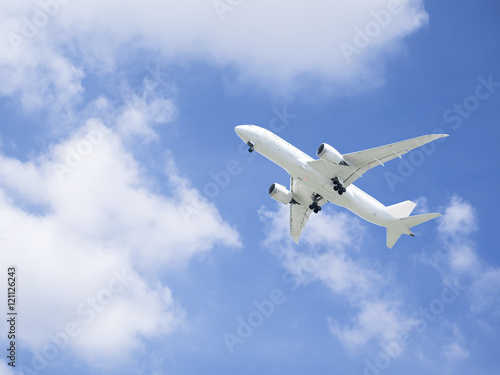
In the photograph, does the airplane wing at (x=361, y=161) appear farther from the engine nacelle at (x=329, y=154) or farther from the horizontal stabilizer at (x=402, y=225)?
the horizontal stabilizer at (x=402, y=225)

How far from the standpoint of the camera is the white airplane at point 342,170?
55656 millimetres

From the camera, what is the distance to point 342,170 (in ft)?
188

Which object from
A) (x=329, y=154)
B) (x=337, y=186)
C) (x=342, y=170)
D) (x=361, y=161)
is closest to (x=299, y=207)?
(x=337, y=186)

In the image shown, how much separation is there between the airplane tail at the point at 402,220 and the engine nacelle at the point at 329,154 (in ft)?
32.2

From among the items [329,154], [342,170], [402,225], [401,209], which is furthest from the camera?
[401,209]

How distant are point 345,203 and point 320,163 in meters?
5.98

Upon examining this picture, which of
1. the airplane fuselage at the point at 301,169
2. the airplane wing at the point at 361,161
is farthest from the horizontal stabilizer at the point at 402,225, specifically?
the airplane wing at the point at 361,161

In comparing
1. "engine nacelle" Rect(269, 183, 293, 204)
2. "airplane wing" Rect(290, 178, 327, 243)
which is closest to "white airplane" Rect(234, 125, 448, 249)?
"airplane wing" Rect(290, 178, 327, 243)

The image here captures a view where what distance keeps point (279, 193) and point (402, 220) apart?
13.9 metres

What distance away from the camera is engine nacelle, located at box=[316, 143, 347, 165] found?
182 ft

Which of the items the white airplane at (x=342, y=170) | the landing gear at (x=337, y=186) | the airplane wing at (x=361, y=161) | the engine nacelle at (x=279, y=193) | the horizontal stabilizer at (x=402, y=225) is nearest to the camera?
the airplane wing at (x=361, y=161)

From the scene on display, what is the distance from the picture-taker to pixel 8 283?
46.0 meters

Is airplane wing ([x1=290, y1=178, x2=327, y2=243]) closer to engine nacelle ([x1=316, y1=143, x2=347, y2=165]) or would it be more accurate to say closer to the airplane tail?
the airplane tail

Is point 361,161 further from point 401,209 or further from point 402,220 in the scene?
point 401,209
